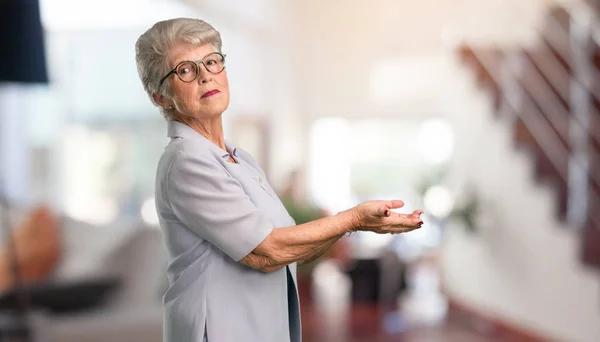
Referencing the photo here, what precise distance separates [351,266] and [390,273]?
0.92 ft

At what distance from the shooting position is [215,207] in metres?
0.80

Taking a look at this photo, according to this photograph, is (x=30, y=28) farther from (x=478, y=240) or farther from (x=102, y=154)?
(x=102, y=154)

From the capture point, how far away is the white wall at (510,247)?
4.02 m

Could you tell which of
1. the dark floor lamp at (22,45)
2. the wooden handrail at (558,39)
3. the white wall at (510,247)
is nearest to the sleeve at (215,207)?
the dark floor lamp at (22,45)

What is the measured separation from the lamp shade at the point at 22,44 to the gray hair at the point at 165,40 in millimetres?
1057

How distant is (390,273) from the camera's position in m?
5.80

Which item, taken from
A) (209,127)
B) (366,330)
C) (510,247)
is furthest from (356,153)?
(209,127)

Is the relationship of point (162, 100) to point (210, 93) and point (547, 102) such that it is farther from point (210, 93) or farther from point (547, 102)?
point (547, 102)

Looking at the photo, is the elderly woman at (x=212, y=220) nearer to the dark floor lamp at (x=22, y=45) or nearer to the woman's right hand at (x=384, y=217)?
the woman's right hand at (x=384, y=217)

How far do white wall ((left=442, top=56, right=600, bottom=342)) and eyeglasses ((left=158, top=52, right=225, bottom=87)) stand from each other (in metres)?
3.36

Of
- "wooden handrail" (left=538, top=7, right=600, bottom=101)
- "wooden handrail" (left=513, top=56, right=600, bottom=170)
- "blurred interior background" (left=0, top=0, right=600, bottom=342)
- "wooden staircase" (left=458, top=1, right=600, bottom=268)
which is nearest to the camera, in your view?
"blurred interior background" (left=0, top=0, right=600, bottom=342)

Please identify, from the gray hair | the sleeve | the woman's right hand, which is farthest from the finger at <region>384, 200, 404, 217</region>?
the gray hair

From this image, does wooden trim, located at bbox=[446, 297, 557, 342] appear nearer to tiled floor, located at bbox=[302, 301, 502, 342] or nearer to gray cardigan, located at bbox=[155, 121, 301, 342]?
tiled floor, located at bbox=[302, 301, 502, 342]

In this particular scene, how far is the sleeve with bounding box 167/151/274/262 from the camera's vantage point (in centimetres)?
80
